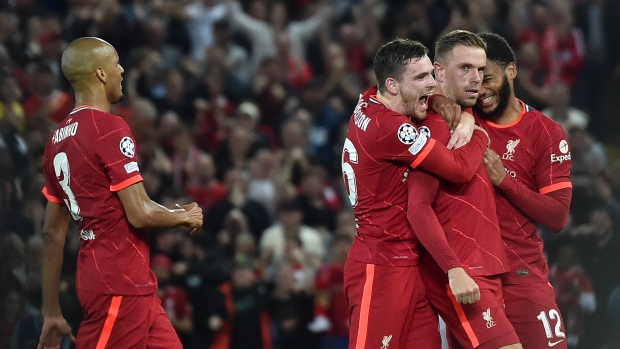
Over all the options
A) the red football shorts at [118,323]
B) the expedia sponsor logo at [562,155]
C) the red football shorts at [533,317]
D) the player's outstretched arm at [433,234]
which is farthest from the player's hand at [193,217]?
the expedia sponsor logo at [562,155]

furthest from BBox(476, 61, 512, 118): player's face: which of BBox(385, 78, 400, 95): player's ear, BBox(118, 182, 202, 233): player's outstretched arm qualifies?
BBox(118, 182, 202, 233): player's outstretched arm

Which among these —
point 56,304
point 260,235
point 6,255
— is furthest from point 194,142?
point 56,304

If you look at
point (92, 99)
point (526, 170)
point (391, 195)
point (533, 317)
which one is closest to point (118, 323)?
point (92, 99)

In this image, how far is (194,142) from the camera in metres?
10.5

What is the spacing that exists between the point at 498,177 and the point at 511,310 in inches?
30.2

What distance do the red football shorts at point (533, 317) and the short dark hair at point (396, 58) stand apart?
4.44 ft

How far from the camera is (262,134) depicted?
10.6 metres

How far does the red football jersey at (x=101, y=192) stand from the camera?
4910mm

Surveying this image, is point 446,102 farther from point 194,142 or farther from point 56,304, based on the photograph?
point 194,142

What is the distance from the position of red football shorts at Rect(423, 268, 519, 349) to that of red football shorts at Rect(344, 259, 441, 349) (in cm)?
8

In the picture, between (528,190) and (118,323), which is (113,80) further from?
(528,190)

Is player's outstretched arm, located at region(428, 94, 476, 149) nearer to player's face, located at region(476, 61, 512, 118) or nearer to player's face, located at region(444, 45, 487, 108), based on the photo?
player's face, located at region(444, 45, 487, 108)

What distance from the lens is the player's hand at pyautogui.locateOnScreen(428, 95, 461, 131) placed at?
5117mm

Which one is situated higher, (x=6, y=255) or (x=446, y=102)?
(x=446, y=102)
